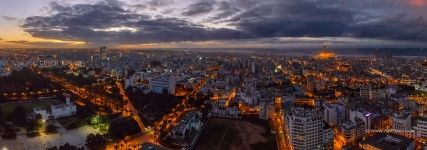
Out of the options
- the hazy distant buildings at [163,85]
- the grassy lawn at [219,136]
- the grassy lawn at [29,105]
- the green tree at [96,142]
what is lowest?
the grassy lawn at [219,136]

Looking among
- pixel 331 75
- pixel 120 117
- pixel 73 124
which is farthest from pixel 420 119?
pixel 331 75

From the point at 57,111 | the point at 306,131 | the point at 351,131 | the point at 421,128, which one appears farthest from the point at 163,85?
the point at 421,128

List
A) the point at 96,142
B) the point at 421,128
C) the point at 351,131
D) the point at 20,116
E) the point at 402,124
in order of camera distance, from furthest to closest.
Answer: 1. the point at 20,116
2. the point at 402,124
3. the point at 351,131
4. the point at 421,128
5. the point at 96,142

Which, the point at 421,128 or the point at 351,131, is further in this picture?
the point at 351,131

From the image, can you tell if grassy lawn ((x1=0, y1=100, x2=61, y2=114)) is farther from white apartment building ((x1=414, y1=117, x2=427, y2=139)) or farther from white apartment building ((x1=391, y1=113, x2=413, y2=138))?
white apartment building ((x1=414, y1=117, x2=427, y2=139))

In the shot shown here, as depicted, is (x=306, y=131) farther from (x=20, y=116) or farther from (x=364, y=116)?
(x=20, y=116)

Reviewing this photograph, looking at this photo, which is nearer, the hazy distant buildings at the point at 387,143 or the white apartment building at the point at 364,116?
the hazy distant buildings at the point at 387,143

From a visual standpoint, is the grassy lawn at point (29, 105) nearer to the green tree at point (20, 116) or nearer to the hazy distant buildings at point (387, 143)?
the green tree at point (20, 116)

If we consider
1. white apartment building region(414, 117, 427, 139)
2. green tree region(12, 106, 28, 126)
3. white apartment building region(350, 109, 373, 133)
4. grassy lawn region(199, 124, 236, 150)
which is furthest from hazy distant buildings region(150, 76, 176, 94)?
white apartment building region(414, 117, 427, 139)

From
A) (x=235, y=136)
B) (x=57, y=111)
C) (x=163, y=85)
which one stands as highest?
(x=163, y=85)

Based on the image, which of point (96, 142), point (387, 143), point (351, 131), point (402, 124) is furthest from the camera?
point (402, 124)

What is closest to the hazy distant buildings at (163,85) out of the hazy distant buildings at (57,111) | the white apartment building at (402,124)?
the hazy distant buildings at (57,111)
